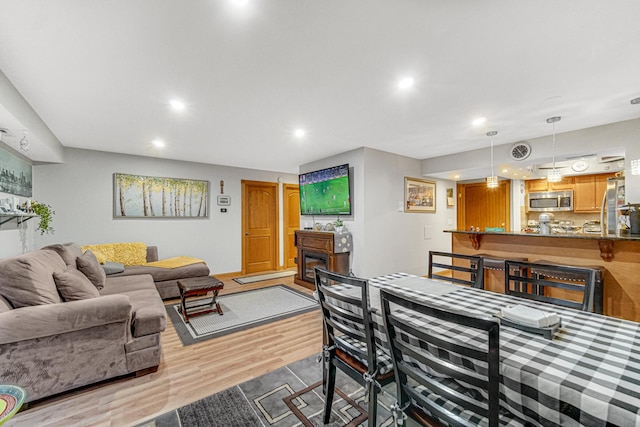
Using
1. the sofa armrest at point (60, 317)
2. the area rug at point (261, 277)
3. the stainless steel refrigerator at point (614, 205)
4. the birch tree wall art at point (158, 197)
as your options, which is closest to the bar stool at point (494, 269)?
the stainless steel refrigerator at point (614, 205)

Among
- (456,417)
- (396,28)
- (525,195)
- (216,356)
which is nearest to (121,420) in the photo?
(216,356)

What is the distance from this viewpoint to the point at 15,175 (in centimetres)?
340

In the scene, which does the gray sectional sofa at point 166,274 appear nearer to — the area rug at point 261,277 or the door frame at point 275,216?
the area rug at point 261,277

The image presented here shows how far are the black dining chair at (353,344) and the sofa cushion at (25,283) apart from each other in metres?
2.02

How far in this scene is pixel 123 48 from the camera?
5.89ft

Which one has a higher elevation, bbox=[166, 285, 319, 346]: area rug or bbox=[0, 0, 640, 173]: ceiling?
bbox=[0, 0, 640, 173]: ceiling

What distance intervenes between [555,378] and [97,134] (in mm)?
4978

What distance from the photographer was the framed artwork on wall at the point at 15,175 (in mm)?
3066

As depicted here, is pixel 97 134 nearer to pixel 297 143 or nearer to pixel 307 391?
pixel 297 143

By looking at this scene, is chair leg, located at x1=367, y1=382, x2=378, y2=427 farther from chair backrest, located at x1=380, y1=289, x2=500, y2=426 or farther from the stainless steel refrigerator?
the stainless steel refrigerator

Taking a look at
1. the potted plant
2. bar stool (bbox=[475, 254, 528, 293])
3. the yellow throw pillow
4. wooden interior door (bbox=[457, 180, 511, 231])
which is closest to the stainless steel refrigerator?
bar stool (bbox=[475, 254, 528, 293])

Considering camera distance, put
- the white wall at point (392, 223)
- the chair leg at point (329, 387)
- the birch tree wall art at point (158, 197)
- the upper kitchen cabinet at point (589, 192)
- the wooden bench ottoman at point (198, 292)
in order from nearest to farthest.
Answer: the chair leg at point (329, 387) → the wooden bench ottoman at point (198, 292) → the white wall at point (392, 223) → the birch tree wall art at point (158, 197) → the upper kitchen cabinet at point (589, 192)

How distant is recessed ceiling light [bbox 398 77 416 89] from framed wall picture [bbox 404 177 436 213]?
282cm

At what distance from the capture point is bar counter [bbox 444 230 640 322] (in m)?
2.50
